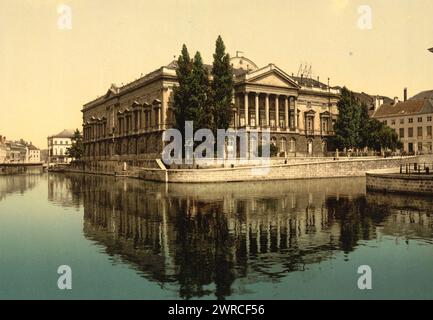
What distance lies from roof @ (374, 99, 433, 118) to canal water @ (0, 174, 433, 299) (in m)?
70.7

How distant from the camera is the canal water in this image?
40.4ft

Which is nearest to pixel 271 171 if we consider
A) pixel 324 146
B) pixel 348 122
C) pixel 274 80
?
pixel 348 122

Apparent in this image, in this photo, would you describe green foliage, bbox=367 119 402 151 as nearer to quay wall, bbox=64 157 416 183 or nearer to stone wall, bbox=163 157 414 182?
quay wall, bbox=64 157 416 183

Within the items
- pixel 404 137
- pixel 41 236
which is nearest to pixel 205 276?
pixel 41 236

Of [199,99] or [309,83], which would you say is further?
[309,83]

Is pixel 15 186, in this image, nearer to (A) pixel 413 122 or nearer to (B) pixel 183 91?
(B) pixel 183 91

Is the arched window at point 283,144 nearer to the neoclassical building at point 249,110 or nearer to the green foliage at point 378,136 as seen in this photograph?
the neoclassical building at point 249,110

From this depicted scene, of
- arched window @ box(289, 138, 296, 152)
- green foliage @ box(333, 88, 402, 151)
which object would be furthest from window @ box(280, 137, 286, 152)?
green foliage @ box(333, 88, 402, 151)

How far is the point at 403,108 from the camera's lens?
97.1 m

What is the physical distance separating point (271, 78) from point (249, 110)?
681cm

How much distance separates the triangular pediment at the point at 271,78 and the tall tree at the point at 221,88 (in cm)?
1338

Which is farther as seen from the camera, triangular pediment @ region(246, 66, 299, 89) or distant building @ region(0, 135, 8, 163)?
distant building @ region(0, 135, 8, 163)

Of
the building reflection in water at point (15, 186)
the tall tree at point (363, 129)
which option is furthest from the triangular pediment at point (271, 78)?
the building reflection in water at point (15, 186)
